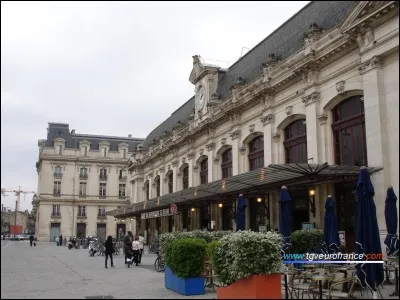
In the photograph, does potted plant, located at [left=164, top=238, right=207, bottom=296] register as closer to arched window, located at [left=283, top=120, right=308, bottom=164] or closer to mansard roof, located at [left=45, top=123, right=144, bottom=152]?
arched window, located at [left=283, top=120, right=308, bottom=164]

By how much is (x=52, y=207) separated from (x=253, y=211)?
2207 inches

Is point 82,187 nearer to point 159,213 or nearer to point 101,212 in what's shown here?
point 101,212

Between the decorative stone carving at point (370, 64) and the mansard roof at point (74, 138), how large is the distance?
222 ft

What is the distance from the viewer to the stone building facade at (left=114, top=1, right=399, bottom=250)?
726 inches

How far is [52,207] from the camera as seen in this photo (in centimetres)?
7812

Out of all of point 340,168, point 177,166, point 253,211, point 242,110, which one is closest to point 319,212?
point 340,168

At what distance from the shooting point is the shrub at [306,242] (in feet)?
63.9

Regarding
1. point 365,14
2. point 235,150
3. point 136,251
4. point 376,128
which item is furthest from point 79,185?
point 365,14

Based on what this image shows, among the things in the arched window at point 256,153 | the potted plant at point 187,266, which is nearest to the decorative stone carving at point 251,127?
the arched window at point 256,153

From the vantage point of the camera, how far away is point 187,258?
46.2 ft

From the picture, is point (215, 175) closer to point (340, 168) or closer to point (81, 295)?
point (340, 168)

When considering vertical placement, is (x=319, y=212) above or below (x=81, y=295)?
above

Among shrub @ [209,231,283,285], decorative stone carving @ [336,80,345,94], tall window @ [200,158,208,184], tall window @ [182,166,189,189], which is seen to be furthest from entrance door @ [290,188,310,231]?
tall window @ [182,166,189,189]

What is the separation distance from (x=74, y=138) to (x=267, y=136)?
203 ft
